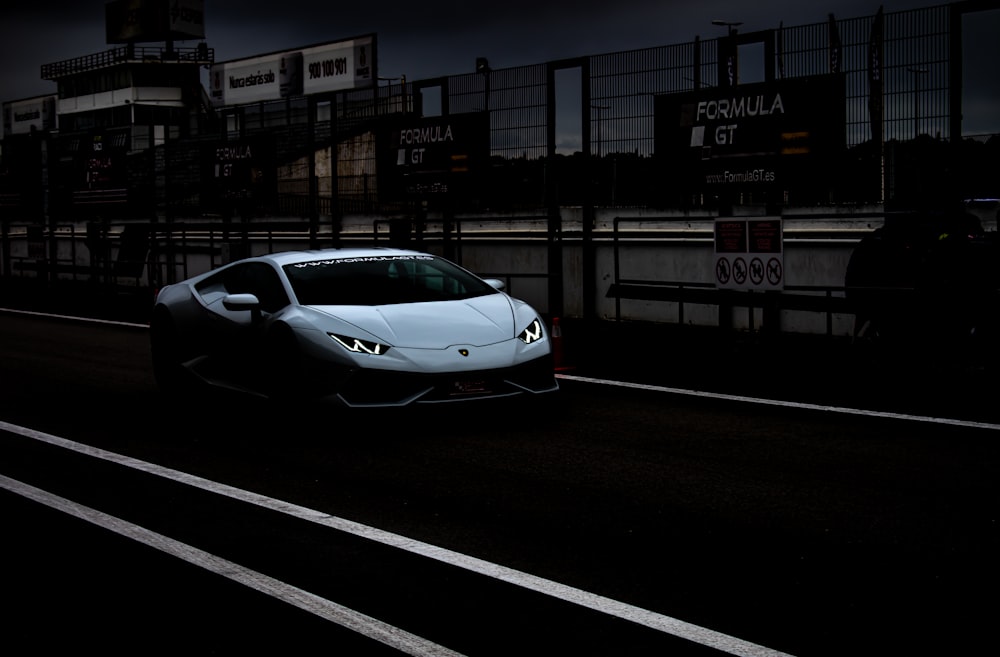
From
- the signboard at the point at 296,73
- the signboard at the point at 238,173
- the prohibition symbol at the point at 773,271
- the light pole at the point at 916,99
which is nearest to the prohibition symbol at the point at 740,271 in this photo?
the prohibition symbol at the point at 773,271

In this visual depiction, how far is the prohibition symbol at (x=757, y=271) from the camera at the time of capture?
13.7 m

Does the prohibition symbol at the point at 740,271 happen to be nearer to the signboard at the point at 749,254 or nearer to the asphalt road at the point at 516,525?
the signboard at the point at 749,254

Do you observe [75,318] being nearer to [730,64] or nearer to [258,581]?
[730,64]

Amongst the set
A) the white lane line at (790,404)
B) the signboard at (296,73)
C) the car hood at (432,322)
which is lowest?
the white lane line at (790,404)

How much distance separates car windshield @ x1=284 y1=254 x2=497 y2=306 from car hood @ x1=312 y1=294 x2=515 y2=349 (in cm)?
24

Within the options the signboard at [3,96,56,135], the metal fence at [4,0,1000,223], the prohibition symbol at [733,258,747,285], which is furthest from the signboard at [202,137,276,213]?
the signboard at [3,96,56,135]

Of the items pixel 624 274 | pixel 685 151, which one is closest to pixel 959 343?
pixel 685 151

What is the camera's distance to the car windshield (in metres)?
9.99

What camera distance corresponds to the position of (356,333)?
9.23 m

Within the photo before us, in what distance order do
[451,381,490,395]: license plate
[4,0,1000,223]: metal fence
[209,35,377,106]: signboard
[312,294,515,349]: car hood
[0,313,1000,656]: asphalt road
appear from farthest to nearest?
1. [209,35,377,106]: signboard
2. [4,0,1000,223]: metal fence
3. [312,294,515,349]: car hood
4. [451,381,490,395]: license plate
5. [0,313,1000,656]: asphalt road

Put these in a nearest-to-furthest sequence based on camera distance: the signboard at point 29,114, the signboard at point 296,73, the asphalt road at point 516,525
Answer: the asphalt road at point 516,525 < the signboard at point 296,73 < the signboard at point 29,114

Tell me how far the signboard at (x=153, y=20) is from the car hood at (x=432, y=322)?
92231 mm

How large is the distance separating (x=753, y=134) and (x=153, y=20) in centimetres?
8934

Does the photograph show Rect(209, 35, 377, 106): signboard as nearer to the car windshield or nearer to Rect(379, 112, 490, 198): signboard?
Rect(379, 112, 490, 198): signboard
